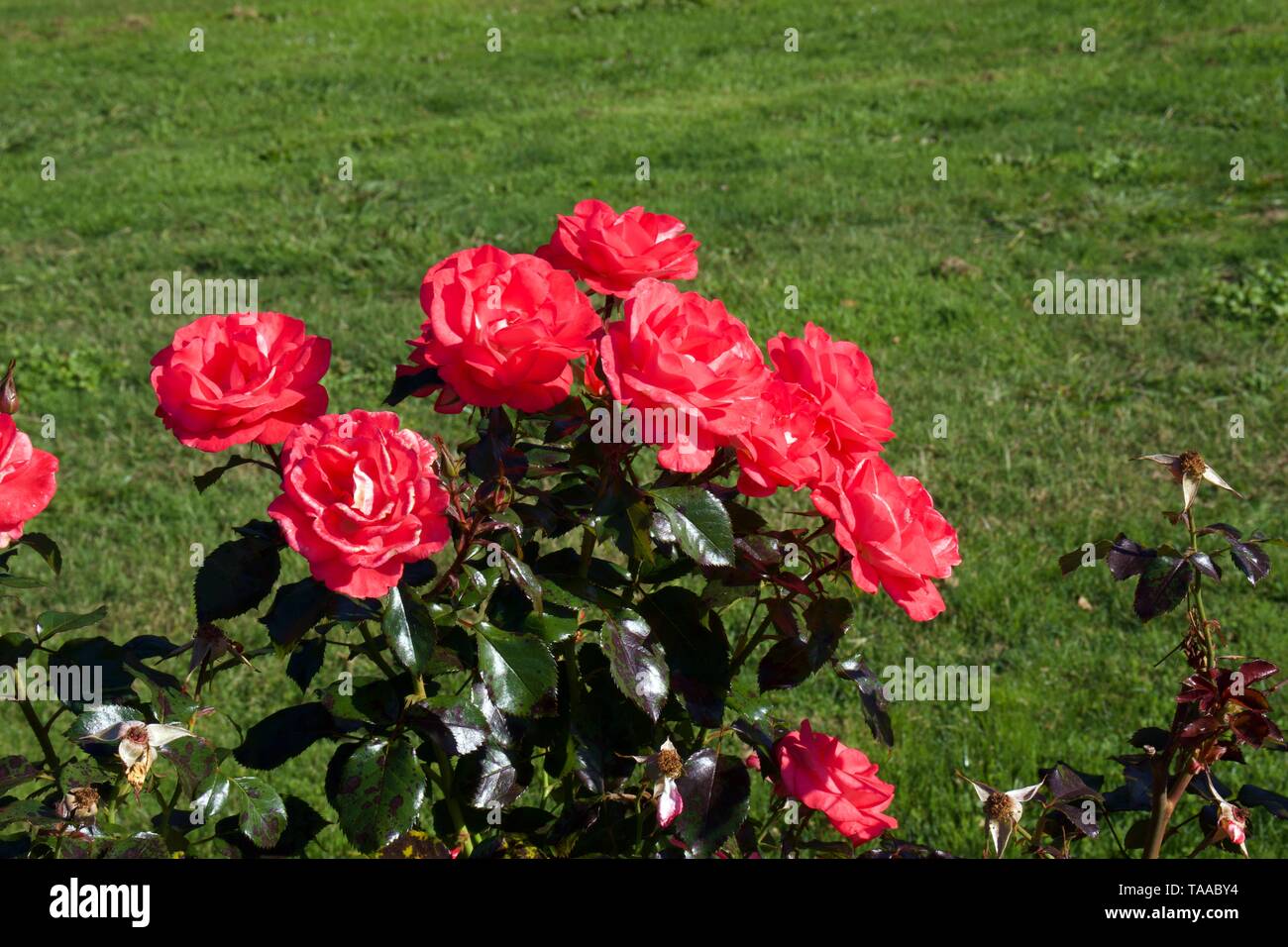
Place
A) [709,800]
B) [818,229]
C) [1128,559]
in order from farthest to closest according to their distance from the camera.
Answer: [818,229] → [1128,559] → [709,800]

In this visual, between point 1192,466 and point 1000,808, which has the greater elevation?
point 1192,466

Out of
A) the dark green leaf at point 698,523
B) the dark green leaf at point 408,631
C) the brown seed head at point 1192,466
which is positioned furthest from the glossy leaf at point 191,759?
the brown seed head at point 1192,466

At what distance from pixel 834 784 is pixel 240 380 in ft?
2.63

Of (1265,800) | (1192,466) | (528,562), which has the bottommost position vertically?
(1265,800)

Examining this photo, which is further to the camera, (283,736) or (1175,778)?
(1175,778)

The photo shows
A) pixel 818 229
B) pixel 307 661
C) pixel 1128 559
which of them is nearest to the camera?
pixel 307 661

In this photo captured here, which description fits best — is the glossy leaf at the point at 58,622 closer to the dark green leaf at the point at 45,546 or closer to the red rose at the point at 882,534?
the dark green leaf at the point at 45,546

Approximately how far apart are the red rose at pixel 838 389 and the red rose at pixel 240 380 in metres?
0.51

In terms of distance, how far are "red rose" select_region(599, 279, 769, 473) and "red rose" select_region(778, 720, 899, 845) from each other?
425 mm

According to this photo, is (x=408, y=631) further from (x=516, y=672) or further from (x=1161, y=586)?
(x=1161, y=586)

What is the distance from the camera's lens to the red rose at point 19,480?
1398 mm

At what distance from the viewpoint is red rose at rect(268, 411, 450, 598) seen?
4.09 ft

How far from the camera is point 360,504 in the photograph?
49.6 inches

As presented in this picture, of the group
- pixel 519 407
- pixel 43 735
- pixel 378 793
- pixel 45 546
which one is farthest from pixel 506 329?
pixel 43 735
